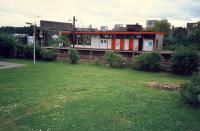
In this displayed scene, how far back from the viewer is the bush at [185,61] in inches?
1259

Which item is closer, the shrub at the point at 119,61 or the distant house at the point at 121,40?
the shrub at the point at 119,61

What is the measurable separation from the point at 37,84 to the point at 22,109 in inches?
300

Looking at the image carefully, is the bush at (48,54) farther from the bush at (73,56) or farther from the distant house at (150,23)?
the distant house at (150,23)

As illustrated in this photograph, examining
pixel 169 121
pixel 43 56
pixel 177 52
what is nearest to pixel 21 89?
pixel 169 121

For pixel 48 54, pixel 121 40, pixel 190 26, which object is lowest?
pixel 48 54

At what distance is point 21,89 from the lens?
20.5 meters

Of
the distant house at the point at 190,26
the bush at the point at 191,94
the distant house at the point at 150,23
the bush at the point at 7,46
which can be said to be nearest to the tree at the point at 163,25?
the distant house at the point at 150,23

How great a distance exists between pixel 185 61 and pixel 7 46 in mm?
28168

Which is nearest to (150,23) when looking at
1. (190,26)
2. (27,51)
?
(190,26)

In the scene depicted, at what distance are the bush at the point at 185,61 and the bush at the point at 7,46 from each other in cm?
2627

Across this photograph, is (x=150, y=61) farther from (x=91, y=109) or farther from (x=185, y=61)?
(x=91, y=109)

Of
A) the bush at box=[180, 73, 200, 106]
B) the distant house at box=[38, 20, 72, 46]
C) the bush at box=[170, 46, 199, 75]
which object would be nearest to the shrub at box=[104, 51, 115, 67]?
the bush at box=[170, 46, 199, 75]

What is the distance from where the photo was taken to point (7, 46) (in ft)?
157

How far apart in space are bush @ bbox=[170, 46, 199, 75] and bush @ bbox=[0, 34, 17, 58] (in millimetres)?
26274
